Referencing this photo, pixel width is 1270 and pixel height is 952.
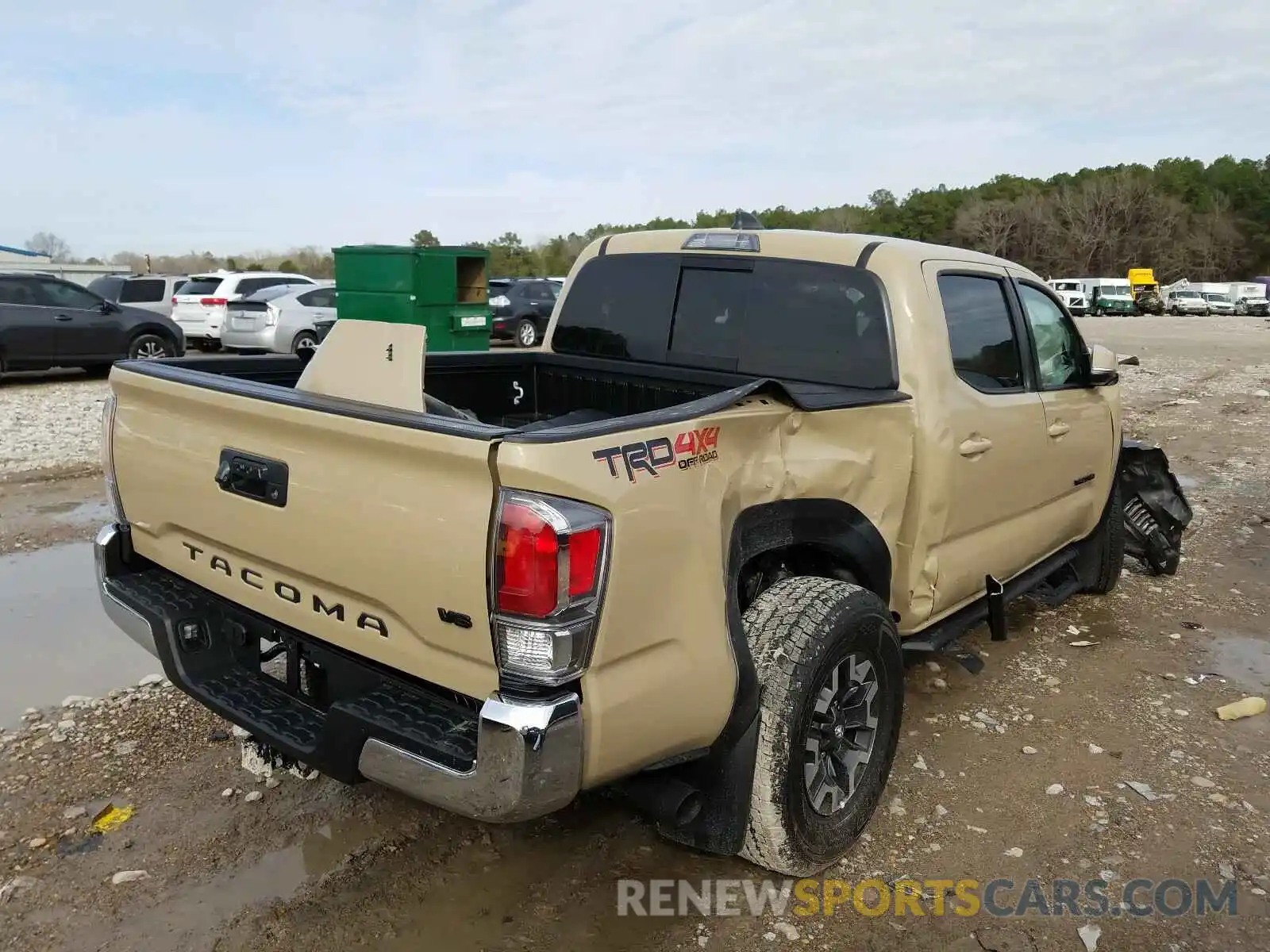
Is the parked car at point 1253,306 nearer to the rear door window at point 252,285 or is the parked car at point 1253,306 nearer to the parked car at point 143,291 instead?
the rear door window at point 252,285

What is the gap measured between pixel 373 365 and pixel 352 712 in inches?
40.3

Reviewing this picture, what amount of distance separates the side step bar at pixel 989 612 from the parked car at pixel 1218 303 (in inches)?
2283

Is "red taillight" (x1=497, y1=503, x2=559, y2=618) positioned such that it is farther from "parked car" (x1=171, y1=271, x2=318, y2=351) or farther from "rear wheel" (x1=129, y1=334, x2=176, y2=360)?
"parked car" (x1=171, y1=271, x2=318, y2=351)

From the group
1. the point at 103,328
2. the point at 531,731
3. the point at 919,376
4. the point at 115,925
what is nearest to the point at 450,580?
the point at 531,731

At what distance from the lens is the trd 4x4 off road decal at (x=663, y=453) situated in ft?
7.22

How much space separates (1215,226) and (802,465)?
310ft

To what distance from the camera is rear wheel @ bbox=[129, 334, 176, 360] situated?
14445 millimetres

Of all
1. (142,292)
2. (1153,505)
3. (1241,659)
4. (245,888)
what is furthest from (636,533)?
(142,292)

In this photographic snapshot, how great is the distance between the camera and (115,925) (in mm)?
2695

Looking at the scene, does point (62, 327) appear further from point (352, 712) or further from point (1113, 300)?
point (1113, 300)

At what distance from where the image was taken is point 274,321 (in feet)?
54.7

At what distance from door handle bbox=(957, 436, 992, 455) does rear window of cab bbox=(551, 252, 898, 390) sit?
1.27 ft

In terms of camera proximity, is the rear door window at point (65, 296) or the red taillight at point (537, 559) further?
the rear door window at point (65, 296)

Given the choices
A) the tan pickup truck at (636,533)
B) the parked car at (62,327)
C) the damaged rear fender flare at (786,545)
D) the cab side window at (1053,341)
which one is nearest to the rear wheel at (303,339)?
the parked car at (62,327)
